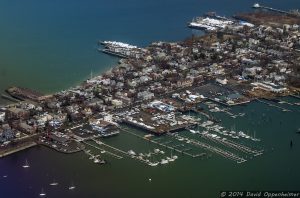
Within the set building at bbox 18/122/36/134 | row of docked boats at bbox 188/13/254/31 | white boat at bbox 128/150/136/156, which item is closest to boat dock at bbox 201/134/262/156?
white boat at bbox 128/150/136/156

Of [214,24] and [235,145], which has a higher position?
[214,24]

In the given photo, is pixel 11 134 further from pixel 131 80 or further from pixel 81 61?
pixel 81 61

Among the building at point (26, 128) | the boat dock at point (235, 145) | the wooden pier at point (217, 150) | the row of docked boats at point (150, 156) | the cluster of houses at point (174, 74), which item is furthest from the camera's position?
the cluster of houses at point (174, 74)

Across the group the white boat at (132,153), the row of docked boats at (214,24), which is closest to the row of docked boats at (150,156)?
the white boat at (132,153)

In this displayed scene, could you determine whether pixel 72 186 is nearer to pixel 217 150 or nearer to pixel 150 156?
pixel 150 156

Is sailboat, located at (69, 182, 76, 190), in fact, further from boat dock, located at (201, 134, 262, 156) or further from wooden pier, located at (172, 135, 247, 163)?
boat dock, located at (201, 134, 262, 156)

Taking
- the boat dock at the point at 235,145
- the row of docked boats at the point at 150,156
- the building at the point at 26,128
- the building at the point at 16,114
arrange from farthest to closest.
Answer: the building at the point at 16,114 < the building at the point at 26,128 < the boat dock at the point at 235,145 < the row of docked boats at the point at 150,156

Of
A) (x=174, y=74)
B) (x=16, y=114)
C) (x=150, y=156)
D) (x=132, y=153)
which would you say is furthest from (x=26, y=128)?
(x=174, y=74)

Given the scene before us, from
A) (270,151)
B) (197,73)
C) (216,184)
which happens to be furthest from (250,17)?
(216,184)

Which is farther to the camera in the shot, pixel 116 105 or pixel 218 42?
pixel 218 42

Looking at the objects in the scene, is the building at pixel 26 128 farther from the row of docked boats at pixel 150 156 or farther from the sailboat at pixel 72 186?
the sailboat at pixel 72 186

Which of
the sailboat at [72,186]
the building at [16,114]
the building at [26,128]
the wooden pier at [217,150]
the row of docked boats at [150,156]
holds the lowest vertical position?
the sailboat at [72,186]
